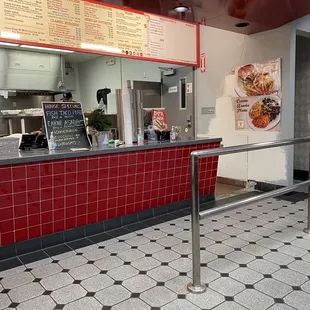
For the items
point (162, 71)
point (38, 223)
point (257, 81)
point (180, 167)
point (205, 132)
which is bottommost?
point (38, 223)

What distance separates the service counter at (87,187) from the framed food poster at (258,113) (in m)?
1.08

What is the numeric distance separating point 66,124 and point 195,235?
5.84ft

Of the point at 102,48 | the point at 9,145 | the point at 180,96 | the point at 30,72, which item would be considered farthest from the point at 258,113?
the point at 30,72

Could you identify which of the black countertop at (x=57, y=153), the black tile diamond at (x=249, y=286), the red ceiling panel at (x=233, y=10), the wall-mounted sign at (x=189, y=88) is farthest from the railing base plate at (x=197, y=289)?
the wall-mounted sign at (x=189, y=88)

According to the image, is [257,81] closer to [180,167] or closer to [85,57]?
[180,167]

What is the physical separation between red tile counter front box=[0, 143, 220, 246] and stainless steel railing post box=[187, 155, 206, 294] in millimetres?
1273

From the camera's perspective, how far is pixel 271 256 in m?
2.58

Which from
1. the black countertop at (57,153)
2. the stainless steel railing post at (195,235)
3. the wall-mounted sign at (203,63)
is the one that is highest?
the wall-mounted sign at (203,63)

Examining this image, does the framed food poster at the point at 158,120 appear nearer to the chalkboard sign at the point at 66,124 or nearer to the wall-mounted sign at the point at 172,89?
the chalkboard sign at the point at 66,124

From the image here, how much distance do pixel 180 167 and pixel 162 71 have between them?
2.54 metres

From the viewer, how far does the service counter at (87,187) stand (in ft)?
8.57

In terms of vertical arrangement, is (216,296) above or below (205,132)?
below

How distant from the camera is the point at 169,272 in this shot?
2.36m

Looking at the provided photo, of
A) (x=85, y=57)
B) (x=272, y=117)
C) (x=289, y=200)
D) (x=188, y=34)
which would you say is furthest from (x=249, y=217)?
(x=85, y=57)
